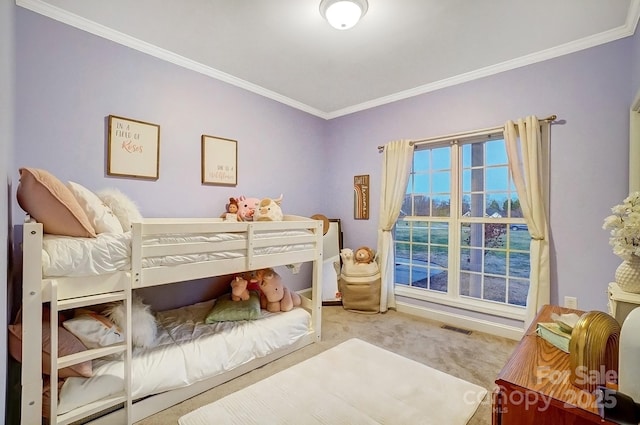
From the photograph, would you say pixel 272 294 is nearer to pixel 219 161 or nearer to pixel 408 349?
pixel 408 349

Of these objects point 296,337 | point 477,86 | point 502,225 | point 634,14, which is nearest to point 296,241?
point 296,337

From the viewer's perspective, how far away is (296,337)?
244 cm

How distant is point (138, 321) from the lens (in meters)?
1.83

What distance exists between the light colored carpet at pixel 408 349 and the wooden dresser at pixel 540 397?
0.83 meters

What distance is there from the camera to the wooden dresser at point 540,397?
85 centimetres

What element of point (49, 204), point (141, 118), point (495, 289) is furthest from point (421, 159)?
point (49, 204)

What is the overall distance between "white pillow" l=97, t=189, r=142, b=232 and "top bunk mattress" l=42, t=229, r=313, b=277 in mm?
328

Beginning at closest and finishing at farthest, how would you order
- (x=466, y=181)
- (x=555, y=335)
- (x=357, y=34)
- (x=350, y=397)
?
(x=555, y=335), (x=350, y=397), (x=357, y=34), (x=466, y=181)

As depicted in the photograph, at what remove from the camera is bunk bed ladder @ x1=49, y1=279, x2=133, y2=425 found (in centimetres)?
138

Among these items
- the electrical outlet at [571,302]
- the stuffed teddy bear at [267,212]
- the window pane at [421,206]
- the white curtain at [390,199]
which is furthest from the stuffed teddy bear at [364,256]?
the electrical outlet at [571,302]

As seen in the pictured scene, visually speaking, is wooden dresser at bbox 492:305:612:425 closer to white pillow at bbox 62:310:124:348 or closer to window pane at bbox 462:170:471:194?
white pillow at bbox 62:310:124:348

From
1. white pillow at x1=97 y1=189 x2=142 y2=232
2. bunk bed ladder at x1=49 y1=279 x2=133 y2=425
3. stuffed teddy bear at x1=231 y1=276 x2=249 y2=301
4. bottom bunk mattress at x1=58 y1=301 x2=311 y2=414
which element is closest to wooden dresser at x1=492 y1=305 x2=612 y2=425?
bottom bunk mattress at x1=58 y1=301 x2=311 y2=414

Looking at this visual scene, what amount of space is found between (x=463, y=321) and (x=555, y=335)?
6.43ft

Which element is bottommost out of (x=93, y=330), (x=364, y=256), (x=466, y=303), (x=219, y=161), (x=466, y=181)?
(x=466, y=303)
